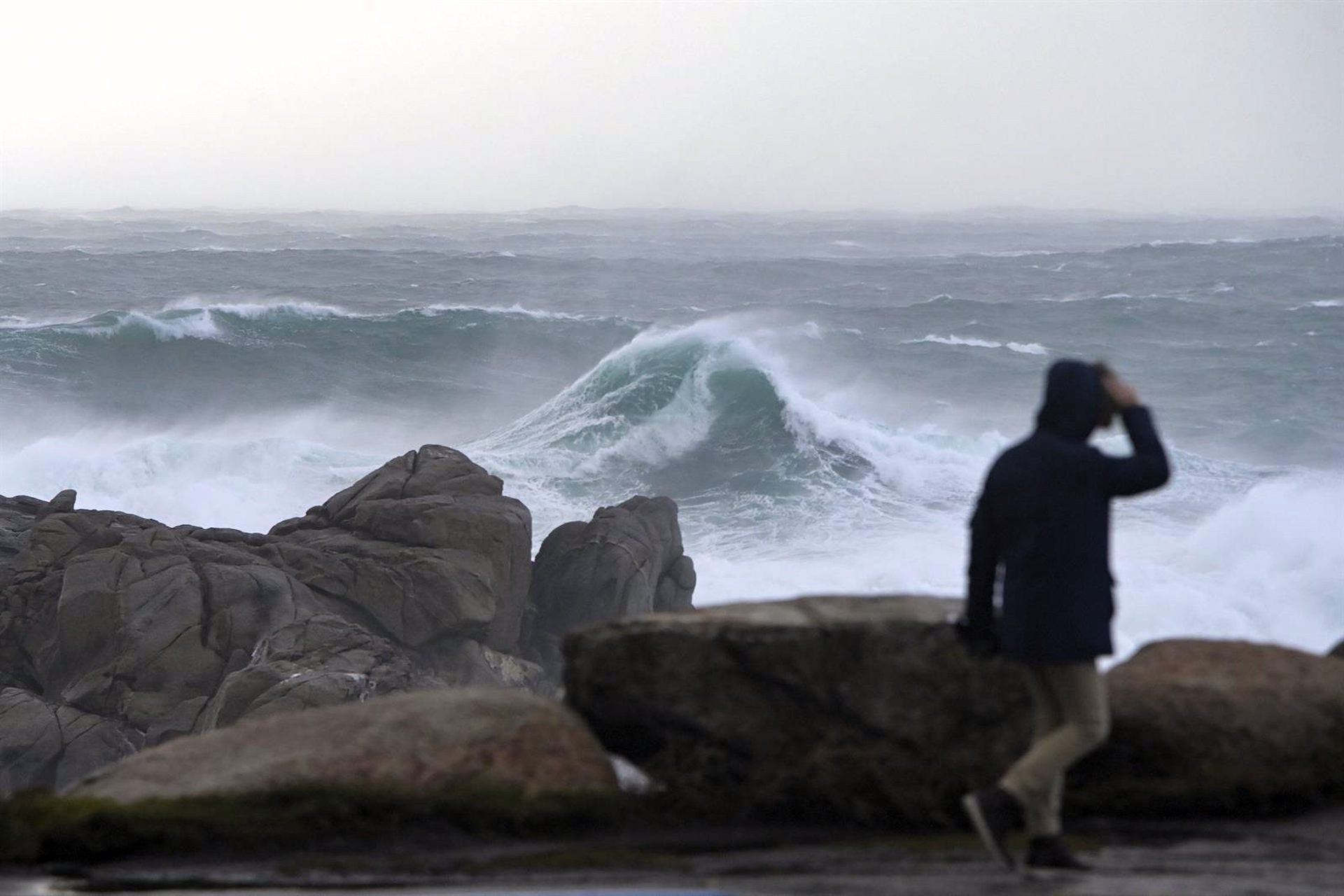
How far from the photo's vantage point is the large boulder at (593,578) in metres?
18.8

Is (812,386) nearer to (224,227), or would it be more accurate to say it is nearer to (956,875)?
(956,875)

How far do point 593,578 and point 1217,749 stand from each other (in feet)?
45.3

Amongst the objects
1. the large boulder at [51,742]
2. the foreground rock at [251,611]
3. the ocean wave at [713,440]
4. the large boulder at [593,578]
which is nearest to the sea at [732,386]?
the ocean wave at [713,440]

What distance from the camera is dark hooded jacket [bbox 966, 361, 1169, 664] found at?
4480mm

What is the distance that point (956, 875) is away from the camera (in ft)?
15.4

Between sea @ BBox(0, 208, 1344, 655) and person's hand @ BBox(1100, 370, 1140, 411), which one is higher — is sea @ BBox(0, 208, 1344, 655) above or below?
below

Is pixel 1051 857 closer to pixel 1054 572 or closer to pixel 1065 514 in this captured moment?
pixel 1054 572

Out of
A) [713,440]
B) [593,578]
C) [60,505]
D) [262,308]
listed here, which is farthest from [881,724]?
[262,308]

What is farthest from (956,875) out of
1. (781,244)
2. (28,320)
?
(781,244)

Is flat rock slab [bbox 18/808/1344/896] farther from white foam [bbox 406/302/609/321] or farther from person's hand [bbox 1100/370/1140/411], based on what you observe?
white foam [bbox 406/302/609/321]

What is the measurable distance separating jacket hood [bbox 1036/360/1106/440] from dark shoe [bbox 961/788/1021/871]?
1113 mm

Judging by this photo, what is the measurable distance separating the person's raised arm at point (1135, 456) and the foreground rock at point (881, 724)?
3.27 feet

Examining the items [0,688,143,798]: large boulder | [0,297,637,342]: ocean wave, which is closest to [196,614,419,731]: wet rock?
[0,688,143,798]: large boulder

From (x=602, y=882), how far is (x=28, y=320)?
148 feet
